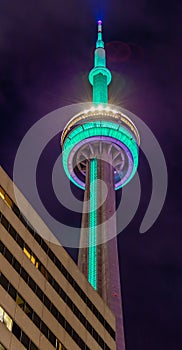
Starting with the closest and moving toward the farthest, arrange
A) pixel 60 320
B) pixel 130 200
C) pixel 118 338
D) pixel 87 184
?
pixel 60 320
pixel 118 338
pixel 87 184
pixel 130 200

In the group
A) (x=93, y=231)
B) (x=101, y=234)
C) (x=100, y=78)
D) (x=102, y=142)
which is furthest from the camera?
(x=100, y=78)

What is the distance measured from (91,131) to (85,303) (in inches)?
3379

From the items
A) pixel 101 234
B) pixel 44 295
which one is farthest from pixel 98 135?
pixel 44 295

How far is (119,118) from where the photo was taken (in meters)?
143

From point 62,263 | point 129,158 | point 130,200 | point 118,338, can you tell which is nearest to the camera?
point 62,263

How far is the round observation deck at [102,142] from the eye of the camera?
142m

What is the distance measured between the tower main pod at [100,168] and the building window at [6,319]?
66025 mm

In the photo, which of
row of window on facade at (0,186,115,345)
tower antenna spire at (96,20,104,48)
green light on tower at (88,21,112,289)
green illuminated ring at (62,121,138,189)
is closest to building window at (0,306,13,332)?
row of window on facade at (0,186,115,345)

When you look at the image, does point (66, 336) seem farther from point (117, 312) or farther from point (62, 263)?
point (117, 312)

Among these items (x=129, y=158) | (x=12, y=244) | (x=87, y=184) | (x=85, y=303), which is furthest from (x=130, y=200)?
(x=12, y=244)

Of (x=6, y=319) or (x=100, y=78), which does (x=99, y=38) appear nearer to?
(x=100, y=78)

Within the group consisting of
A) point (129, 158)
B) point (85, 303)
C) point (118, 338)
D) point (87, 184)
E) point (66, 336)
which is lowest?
point (66, 336)

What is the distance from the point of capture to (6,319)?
44.7m

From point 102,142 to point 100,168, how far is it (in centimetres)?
906
